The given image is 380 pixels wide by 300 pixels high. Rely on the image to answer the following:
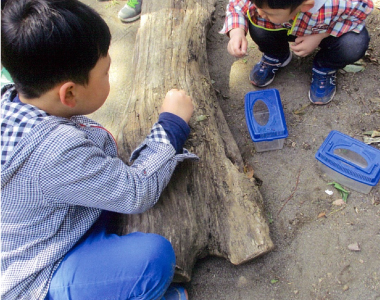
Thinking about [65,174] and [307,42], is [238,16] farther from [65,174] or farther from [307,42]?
[65,174]

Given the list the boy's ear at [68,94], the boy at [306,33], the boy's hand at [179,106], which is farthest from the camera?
the boy at [306,33]

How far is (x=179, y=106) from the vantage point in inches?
64.1

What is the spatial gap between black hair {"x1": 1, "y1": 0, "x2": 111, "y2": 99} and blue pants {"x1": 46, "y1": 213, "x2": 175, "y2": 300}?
0.62 metres

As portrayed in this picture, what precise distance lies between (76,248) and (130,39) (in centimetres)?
209

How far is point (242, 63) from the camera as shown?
2510 mm

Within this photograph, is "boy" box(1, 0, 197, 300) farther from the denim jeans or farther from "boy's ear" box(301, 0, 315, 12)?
the denim jeans

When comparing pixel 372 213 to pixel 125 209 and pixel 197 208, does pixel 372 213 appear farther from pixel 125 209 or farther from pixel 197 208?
pixel 125 209

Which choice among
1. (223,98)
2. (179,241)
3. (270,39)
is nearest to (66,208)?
(179,241)

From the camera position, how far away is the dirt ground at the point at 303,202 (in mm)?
1551

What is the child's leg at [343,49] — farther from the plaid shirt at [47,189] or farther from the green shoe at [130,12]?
the green shoe at [130,12]

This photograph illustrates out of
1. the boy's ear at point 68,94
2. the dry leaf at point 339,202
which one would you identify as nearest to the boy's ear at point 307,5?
the dry leaf at point 339,202

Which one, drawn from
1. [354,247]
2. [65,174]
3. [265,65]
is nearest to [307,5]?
[265,65]

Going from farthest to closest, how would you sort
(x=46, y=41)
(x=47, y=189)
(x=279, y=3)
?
(x=279, y=3), (x=47, y=189), (x=46, y=41)

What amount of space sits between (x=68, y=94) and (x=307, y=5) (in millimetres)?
1211
